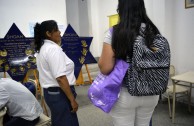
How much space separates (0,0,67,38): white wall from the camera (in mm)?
4664

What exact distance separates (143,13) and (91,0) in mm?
5656

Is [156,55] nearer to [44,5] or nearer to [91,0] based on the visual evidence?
[44,5]

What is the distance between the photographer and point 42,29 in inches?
63.5

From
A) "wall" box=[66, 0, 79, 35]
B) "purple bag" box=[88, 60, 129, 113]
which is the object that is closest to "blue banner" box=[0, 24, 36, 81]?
"purple bag" box=[88, 60, 129, 113]

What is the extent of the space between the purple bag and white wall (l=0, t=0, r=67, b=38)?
4.33 m

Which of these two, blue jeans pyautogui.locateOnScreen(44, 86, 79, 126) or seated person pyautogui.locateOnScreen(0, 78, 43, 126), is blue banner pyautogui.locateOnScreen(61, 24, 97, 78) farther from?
blue jeans pyautogui.locateOnScreen(44, 86, 79, 126)

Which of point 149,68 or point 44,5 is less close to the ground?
point 44,5

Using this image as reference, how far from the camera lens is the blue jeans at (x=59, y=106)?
61.7 inches

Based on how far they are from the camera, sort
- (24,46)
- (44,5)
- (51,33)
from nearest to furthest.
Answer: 1. (51,33)
2. (24,46)
3. (44,5)

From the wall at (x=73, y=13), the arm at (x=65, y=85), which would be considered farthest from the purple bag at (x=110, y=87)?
the wall at (x=73, y=13)

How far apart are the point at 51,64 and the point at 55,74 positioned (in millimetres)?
84

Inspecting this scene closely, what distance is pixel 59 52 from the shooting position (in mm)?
1515

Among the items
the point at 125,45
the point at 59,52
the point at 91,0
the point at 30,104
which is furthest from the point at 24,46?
the point at 91,0

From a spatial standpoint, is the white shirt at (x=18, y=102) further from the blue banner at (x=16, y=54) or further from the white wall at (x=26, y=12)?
the white wall at (x=26, y=12)
